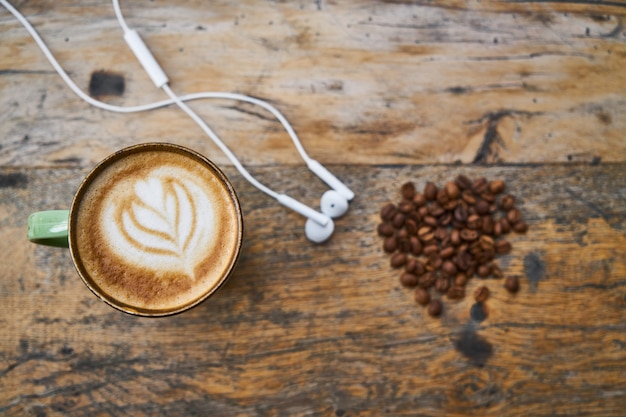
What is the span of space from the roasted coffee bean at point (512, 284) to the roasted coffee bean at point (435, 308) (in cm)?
13

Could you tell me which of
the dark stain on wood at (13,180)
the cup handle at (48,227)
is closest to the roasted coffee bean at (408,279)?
the cup handle at (48,227)

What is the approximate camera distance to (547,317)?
99cm

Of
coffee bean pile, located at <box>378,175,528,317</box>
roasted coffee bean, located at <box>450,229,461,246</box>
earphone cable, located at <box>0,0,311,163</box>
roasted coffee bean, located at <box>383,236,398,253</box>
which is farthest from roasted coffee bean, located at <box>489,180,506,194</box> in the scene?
earphone cable, located at <box>0,0,311,163</box>

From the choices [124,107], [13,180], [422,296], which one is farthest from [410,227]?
[13,180]

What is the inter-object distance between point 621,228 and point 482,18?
474mm

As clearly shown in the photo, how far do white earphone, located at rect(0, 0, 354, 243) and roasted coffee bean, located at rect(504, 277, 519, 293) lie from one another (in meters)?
0.32

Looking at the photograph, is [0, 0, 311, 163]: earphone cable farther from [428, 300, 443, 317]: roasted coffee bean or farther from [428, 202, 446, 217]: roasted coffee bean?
[428, 300, 443, 317]: roasted coffee bean

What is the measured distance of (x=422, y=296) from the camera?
3.15 ft

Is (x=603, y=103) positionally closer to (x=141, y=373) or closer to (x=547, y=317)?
(x=547, y=317)

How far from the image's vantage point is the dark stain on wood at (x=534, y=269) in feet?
3.25

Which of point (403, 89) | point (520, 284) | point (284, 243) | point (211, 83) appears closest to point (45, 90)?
point (211, 83)

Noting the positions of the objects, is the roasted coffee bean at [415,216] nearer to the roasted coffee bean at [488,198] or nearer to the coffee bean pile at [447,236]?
the coffee bean pile at [447,236]

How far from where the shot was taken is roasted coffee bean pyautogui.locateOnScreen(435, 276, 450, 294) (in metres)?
0.97

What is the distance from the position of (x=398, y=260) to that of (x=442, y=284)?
90mm
